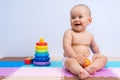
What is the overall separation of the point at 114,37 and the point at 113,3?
0.24m

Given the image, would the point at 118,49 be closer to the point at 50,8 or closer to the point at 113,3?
the point at 113,3

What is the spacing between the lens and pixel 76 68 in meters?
0.87

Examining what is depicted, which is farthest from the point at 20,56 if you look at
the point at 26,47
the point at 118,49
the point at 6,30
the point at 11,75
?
the point at 118,49

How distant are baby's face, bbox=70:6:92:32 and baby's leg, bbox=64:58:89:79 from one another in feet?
0.77

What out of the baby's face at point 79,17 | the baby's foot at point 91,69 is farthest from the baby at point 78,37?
the baby's foot at point 91,69

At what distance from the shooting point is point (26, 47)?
1.45m

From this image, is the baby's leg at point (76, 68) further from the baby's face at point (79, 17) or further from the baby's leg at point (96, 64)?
the baby's face at point (79, 17)

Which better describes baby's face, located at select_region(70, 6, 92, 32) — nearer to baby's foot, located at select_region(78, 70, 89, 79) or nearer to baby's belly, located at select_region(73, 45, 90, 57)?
baby's belly, located at select_region(73, 45, 90, 57)

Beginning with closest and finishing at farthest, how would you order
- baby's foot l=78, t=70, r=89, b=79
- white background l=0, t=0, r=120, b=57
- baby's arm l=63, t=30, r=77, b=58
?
baby's foot l=78, t=70, r=89, b=79 < baby's arm l=63, t=30, r=77, b=58 < white background l=0, t=0, r=120, b=57

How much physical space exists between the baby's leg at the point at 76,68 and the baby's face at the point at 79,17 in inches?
9.2

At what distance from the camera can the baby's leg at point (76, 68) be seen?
0.81 metres

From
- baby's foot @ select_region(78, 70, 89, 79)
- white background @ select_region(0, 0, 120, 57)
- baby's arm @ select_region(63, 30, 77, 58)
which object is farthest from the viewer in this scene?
white background @ select_region(0, 0, 120, 57)

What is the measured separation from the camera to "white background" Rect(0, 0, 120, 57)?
143cm

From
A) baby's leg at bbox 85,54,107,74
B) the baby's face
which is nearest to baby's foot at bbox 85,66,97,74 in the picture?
baby's leg at bbox 85,54,107,74
